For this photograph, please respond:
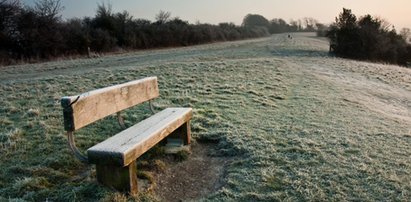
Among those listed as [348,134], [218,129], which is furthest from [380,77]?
[218,129]

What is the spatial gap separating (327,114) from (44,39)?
2457 cm

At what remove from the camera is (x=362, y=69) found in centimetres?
2125

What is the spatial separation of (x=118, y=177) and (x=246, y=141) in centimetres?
274

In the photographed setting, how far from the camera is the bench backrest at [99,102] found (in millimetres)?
4312

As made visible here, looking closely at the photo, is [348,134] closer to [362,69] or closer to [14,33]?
Answer: [362,69]

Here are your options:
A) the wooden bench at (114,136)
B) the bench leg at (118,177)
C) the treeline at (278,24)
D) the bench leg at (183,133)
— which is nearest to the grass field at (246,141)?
the bench leg at (118,177)

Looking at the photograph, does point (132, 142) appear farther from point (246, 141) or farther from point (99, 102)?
point (246, 141)

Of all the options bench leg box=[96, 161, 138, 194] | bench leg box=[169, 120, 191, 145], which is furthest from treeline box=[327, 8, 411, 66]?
bench leg box=[96, 161, 138, 194]

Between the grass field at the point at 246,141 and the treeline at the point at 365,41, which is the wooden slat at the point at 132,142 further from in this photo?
the treeline at the point at 365,41

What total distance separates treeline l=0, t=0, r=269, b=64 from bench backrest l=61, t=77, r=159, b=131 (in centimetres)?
1911

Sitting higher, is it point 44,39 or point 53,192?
point 44,39

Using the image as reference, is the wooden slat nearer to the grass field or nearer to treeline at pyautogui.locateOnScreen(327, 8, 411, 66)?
the grass field

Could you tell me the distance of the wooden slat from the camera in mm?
4035

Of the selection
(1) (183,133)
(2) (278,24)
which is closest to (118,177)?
(1) (183,133)
